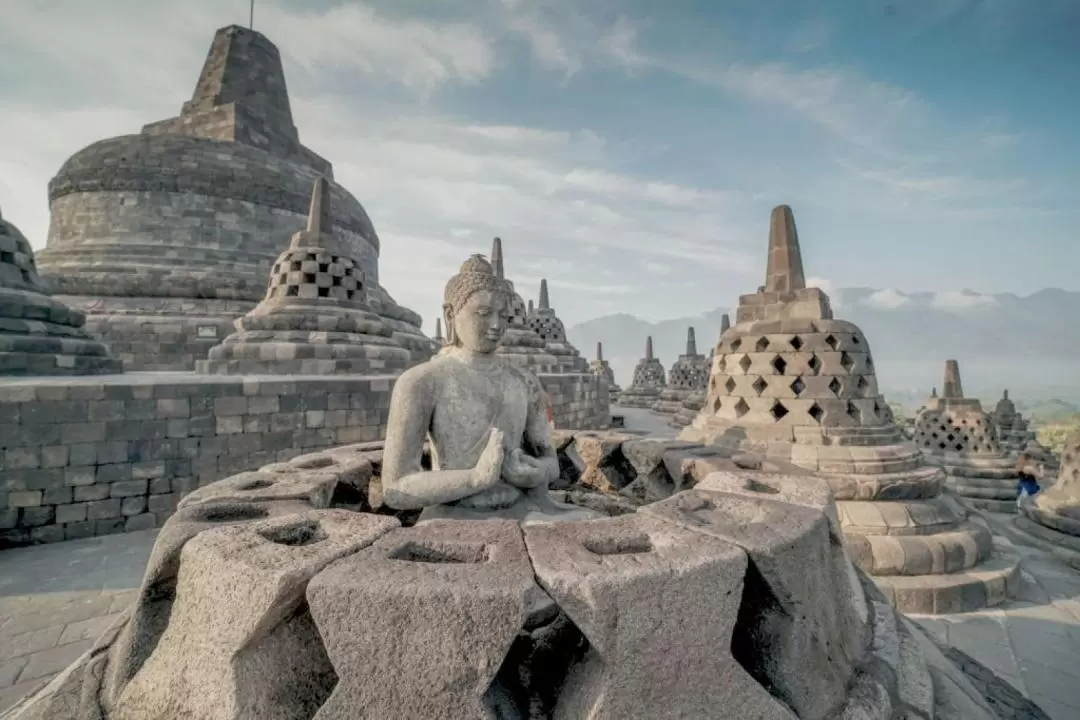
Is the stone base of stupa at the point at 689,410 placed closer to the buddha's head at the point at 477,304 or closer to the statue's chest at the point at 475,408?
the statue's chest at the point at 475,408

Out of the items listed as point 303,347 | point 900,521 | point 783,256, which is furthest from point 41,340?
point 900,521

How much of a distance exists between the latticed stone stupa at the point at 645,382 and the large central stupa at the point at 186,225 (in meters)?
15.3

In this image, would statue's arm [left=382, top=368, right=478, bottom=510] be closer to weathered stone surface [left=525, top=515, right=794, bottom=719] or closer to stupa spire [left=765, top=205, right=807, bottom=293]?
weathered stone surface [left=525, top=515, right=794, bottom=719]

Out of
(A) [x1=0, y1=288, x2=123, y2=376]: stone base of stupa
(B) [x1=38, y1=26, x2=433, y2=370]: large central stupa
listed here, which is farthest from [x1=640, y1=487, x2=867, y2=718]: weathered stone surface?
A: (B) [x1=38, y1=26, x2=433, y2=370]: large central stupa

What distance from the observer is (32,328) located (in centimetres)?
727

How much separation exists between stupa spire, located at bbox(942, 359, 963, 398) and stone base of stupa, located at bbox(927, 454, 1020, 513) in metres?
1.93

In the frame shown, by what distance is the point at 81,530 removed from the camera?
18.4 ft

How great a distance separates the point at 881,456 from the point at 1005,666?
209 centimetres

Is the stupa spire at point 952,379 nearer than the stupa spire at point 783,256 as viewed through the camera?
No

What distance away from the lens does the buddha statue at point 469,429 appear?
2.18 meters

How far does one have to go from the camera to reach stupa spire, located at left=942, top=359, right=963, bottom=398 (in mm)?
12305

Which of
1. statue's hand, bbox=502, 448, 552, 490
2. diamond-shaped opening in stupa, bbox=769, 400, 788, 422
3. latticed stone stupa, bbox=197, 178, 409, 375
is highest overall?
latticed stone stupa, bbox=197, 178, 409, 375

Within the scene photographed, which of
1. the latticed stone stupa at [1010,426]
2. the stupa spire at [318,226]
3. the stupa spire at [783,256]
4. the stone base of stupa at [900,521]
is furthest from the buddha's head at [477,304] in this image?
the latticed stone stupa at [1010,426]

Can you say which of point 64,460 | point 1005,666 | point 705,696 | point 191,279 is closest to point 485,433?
point 705,696
